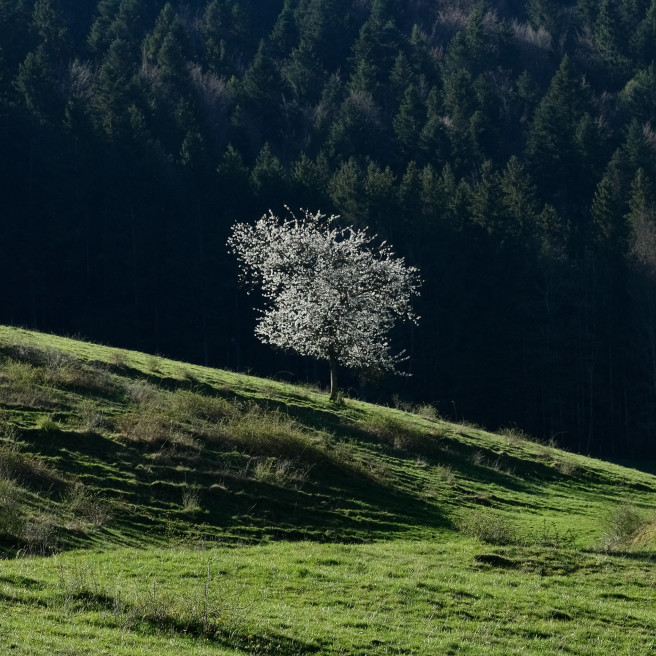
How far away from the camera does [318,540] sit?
969 inches

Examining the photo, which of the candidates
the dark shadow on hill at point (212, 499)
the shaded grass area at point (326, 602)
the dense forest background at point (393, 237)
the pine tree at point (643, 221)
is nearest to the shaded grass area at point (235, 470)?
the dark shadow on hill at point (212, 499)

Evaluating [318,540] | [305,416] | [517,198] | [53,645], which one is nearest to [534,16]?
[517,198]

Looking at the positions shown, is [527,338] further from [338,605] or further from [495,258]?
[338,605]

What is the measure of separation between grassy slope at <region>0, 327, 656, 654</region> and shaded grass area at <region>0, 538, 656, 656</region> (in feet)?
0.20

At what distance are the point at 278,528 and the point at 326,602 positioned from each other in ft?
24.6

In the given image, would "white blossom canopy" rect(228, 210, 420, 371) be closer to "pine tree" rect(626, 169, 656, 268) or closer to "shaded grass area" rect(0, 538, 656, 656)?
"shaded grass area" rect(0, 538, 656, 656)

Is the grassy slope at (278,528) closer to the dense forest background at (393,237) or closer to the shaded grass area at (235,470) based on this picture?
→ the shaded grass area at (235,470)

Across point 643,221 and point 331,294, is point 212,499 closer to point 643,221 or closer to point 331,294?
point 331,294

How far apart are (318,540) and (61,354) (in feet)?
59.6

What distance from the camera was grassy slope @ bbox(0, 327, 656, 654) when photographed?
50.4 ft

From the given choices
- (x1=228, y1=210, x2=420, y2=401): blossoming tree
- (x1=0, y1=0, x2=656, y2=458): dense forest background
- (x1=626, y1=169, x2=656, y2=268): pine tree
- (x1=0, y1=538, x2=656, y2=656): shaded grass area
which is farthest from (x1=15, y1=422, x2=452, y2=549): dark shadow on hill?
(x1=626, y1=169, x2=656, y2=268): pine tree

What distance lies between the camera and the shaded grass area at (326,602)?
1436 cm

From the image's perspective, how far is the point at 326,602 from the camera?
17.5 m

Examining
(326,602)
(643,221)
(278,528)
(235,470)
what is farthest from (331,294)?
(643,221)
